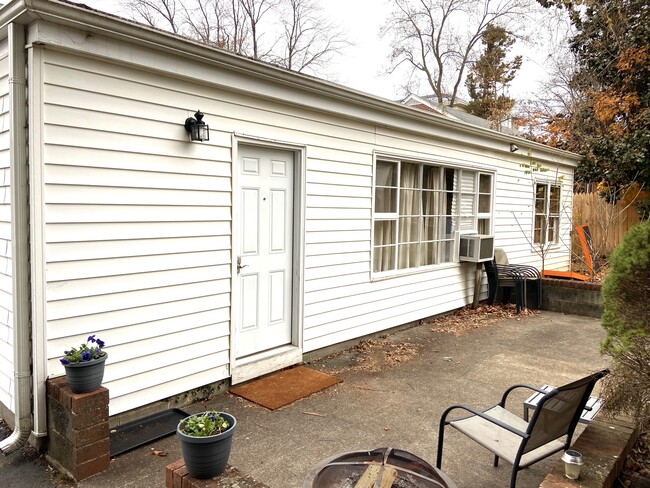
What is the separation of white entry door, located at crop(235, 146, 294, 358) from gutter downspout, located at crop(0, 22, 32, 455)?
1762 mm

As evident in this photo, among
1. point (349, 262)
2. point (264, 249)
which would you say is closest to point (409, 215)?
point (349, 262)

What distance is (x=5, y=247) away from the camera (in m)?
3.44

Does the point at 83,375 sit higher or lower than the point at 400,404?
higher

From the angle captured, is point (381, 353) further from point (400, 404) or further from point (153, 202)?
point (153, 202)

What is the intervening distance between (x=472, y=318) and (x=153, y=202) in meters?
5.65

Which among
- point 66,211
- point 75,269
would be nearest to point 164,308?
point 75,269

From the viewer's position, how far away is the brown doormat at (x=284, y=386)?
4.28 meters

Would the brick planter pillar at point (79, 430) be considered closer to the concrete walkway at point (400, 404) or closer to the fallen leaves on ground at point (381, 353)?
the concrete walkway at point (400, 404)

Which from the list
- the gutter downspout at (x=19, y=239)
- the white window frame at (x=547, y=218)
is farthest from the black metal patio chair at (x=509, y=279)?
the gutter downspout at (x=19, y=239)

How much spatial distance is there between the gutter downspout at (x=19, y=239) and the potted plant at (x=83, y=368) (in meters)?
0.42

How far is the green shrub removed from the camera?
9.02 feet

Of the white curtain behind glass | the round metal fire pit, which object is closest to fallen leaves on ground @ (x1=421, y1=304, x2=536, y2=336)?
the white curtain behind glass

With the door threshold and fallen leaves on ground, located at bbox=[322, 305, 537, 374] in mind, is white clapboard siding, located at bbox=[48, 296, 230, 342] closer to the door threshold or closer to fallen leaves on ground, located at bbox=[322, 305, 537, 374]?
the door threshold

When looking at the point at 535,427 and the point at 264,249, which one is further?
the point at 264,249
